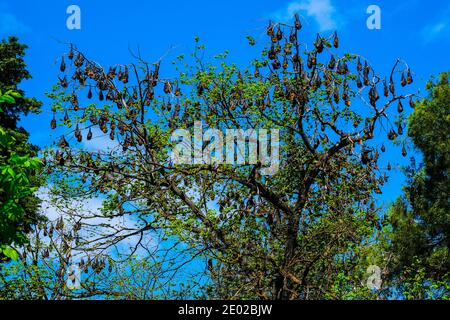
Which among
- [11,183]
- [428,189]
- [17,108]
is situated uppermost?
[17,108]

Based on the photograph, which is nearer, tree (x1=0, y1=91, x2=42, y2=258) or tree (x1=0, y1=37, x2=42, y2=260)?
tree (x1=0, y1=91, x2=42, y2=258)

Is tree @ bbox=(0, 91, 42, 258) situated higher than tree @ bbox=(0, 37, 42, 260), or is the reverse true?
tree @ bbox=(0, 37, 42, 260)

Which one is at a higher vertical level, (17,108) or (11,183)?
(17,108)

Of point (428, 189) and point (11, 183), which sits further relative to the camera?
point (428, 189)

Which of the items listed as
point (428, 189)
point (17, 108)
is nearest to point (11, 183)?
point (17, 108)

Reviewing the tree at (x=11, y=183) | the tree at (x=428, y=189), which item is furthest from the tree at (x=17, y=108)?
the tree at (x=428, y=189)

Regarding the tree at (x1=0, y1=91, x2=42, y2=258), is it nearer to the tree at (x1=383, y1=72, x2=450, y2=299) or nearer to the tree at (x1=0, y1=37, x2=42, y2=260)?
the tree at (x1=0, y1=37, x2=42, y2=260)

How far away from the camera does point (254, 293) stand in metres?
15.5

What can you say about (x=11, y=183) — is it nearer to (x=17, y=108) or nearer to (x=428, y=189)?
(x=17, y=108)

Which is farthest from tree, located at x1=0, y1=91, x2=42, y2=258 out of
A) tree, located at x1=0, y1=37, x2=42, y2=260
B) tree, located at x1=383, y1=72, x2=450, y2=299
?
tree, located at x1=383, y1=72, x2=450, y2=299
